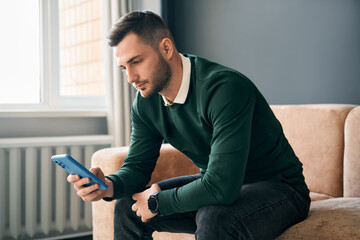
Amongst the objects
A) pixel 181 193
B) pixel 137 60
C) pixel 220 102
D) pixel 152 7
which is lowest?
pixel 181 193

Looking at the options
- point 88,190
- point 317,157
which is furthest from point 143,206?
point 317,157

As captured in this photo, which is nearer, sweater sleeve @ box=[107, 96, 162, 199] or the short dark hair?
the short dark hair

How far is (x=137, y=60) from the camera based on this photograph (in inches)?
48.1

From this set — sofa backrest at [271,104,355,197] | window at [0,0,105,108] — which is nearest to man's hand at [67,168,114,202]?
sofa backrest at [271,104,355,197]

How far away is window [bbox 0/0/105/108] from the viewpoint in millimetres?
2584

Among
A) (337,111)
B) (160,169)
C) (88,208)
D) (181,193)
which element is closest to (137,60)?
(181,193)

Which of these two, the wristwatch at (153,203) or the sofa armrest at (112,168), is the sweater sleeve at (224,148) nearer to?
the wristwatch at (153,203)

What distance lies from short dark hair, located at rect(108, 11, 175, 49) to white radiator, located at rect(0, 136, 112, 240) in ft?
4.41

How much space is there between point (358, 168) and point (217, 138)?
0.79 metres

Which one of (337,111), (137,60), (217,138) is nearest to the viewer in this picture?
(217,138)

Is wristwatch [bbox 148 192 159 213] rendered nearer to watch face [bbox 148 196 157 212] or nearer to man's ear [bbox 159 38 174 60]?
watch face [bbox 148 196 157 212]

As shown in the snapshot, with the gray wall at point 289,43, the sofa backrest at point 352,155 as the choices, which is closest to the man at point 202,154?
the sofa backrest at point 352,155

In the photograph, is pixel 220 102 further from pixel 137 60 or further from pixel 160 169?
pixel 160 169

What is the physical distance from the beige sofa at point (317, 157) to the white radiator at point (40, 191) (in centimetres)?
75
